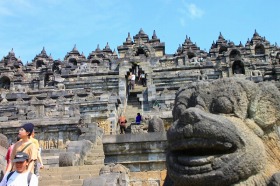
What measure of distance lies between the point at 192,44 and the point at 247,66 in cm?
2042

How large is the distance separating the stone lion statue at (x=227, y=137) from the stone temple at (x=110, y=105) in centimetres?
46

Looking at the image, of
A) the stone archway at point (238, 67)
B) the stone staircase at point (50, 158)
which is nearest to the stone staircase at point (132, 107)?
the stone staircase at point (50, 158)

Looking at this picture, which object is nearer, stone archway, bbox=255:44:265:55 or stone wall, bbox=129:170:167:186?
stone wall, bbox=129:170:167:186

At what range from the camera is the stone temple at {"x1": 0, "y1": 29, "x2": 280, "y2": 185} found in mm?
7891

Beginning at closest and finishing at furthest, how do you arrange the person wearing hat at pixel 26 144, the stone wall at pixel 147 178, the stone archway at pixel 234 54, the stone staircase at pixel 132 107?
the person wearing hat at pixel 26 144 → the stone wall at pixel 147 178 → the stone staircase at pixel 132 107 → the stone archway at pixel 234 54

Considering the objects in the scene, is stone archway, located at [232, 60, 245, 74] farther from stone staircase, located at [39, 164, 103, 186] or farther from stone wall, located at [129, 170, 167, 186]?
stone wall, located at [129, 170, 167, 186]

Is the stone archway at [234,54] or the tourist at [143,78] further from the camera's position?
the stone archway at [234,54]

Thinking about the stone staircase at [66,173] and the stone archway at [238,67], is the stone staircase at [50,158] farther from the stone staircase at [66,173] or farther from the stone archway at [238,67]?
the stone archway at [238,67]

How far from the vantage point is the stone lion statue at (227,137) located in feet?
12.3

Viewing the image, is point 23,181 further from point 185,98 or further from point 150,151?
point 150,151

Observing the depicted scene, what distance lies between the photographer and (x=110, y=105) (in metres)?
21.5

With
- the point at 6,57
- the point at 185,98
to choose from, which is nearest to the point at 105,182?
the point at 185,98

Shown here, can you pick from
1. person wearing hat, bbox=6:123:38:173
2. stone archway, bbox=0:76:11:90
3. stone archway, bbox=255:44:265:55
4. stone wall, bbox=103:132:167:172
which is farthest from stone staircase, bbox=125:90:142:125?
stone archway, bbox=255:44:265:55

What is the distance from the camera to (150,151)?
25.9 feet
